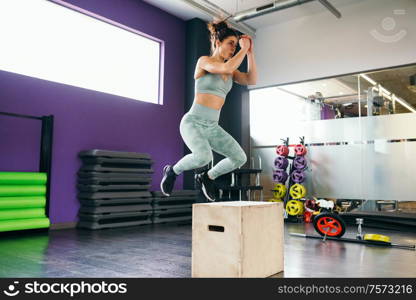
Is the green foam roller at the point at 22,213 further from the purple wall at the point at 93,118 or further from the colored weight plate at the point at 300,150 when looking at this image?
the colored weight plate at the point at 300,150

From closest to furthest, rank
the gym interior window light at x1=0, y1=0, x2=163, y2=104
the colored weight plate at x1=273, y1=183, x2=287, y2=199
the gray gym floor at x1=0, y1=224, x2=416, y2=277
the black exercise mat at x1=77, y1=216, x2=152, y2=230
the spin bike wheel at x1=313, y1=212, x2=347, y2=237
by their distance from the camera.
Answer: the gray gym floor at x1=0, y1=224, x2=416, y2=277, the spin bike wheel at x1=313, y1=212, x2=347, y2=237, the gym interior window light at x1=0, y1=0, x2=163, y2=104, the black exercise mat at x1=77, y1=216, x2=152, y2=230, the colored weight plate at x1=273, y1=183, x2=287, y2=199

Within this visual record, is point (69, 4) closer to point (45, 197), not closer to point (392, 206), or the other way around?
point (45, 197)

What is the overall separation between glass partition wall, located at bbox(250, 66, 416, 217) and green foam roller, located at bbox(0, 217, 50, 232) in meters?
3.91

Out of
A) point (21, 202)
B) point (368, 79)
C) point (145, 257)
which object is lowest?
point (145, 257)

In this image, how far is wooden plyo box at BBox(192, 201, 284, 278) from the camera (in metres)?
1.89

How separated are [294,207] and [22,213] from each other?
12.2 feet

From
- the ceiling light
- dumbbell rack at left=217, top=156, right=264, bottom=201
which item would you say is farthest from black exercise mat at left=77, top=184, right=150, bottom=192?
the ceiling light

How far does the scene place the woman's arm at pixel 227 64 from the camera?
221 centimetres

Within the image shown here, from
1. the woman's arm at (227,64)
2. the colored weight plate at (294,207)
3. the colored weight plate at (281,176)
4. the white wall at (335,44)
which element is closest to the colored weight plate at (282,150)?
the colored weight plate at (281,176)

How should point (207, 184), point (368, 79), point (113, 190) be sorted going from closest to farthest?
point (207, 184)
point (113, 190)
point (368, 79)

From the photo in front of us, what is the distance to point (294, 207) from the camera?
18.3 feet

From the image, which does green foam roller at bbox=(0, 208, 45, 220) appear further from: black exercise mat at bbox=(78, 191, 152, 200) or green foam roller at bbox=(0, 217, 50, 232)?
black exercise mat at bbox=(78, 191, 152, 200)

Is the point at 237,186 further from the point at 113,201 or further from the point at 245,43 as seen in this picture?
the point at 245,43

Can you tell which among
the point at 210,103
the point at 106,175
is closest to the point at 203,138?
the point at 210,103
